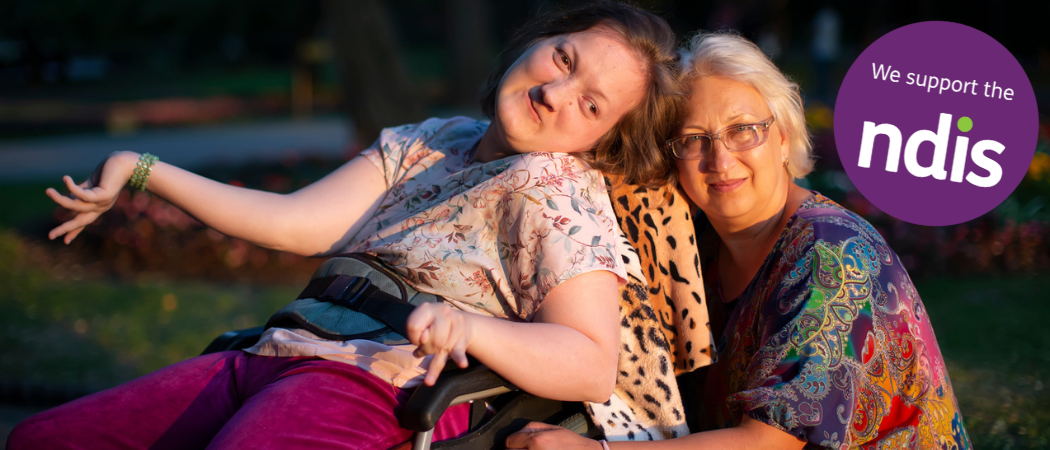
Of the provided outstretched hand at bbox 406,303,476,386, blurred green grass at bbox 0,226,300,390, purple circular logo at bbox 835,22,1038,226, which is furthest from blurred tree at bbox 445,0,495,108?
outstretched hand at bbox 406,303,476,386

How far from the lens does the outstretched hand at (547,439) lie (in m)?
1.87

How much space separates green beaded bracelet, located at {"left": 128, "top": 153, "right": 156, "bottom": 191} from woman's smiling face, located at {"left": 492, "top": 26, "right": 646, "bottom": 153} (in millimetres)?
966

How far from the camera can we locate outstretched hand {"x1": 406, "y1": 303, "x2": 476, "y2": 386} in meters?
1.51

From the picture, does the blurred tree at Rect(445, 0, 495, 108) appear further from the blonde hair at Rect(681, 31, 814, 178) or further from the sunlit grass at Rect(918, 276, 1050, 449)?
the blonde hair at Rect(681, 31, 814, 178)

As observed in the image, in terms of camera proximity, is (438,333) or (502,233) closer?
(438,333)

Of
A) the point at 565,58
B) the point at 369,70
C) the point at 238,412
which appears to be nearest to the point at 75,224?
the point at 238,412

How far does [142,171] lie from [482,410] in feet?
3.75

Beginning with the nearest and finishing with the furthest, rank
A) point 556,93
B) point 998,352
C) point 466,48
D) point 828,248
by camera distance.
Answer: point 828,248 < point 556,93 < point 998,352 < point 466,48

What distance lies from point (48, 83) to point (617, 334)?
31.2 meters

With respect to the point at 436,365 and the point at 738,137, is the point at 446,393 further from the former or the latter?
the point at 738,137


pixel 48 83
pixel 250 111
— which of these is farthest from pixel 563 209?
pixel 48 83

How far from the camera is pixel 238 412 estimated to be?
73.3 inches

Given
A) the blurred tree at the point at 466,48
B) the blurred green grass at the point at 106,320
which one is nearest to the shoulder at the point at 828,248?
the blurred green grass at the point at 106,320

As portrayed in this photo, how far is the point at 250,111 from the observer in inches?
800
